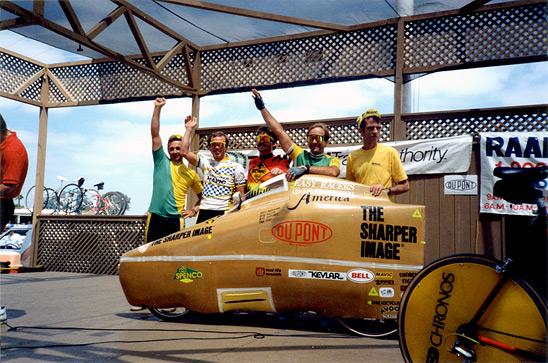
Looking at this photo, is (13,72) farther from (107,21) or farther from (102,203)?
(102,203)

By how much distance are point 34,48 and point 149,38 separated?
2825 mm

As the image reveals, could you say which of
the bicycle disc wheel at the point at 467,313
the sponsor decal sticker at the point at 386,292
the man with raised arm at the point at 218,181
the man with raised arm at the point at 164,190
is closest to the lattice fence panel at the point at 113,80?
the man with raised arm at the point at 164,190

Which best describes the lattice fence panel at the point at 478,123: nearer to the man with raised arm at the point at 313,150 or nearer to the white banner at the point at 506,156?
the white banner at the point at 506,156

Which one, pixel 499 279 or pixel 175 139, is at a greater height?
pixel 175 139

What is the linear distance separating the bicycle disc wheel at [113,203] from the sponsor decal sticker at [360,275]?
1371 cm


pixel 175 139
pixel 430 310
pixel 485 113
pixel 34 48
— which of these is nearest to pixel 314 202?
pixel 430 310

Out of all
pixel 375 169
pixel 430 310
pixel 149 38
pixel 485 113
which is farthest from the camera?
pixel 149 38

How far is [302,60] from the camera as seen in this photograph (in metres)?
8.61

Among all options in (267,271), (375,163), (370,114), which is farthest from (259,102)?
(267,271)

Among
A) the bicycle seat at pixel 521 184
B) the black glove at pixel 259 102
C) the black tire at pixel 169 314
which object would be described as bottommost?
the black tire at pixel 169 314

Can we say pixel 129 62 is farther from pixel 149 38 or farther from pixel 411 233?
pixel 411 233

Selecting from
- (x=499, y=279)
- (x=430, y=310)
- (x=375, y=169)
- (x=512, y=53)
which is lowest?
(x=430, y=310)

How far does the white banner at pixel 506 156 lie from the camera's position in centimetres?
664

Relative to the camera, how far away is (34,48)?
9773mm
